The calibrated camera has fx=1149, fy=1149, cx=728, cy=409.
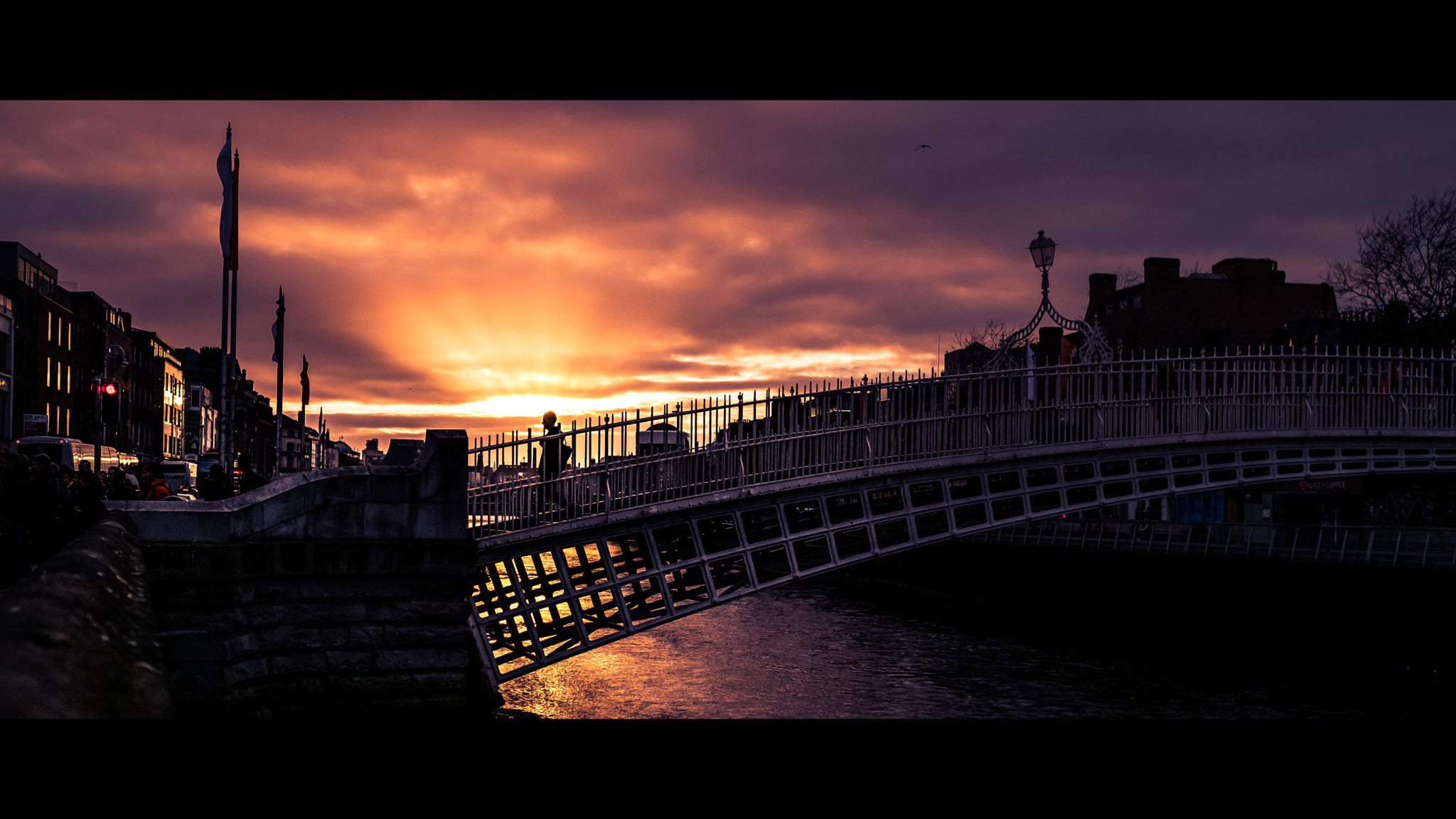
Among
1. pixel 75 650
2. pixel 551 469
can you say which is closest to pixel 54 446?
pixel 551 469

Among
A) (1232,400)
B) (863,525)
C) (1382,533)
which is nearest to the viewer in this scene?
(863,525)

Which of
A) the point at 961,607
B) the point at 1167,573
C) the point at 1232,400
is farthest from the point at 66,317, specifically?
the point at 1232,400

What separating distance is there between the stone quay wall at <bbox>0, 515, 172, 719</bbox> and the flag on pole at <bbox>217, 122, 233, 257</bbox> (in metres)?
23.4

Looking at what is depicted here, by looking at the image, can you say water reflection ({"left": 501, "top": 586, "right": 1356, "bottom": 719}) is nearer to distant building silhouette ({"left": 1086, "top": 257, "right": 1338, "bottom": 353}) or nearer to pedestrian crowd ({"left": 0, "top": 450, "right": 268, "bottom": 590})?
pedestrian crowd ({"left": 0, "top": 450, "right": 268, "bottom": 590})

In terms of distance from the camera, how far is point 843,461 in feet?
57.0

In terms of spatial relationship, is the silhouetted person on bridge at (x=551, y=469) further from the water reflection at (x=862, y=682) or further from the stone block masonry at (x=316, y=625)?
the water reflection at (x=862, y=682)

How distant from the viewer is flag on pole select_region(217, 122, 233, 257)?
26.2 meters

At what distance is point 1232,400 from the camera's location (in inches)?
788

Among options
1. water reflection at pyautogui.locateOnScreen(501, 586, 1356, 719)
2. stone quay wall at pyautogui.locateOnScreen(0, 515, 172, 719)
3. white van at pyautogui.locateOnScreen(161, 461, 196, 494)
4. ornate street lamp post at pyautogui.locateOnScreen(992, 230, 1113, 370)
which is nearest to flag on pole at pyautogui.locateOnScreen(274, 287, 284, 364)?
white van at pyautogui.locateOnScreen(161, 461, 196, 494)

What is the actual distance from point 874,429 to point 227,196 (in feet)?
56.1

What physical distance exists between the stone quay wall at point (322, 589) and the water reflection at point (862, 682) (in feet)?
25.3
